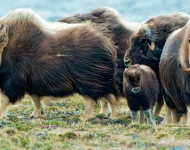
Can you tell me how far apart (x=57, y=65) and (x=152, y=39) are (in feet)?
4.11

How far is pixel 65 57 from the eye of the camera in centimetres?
884

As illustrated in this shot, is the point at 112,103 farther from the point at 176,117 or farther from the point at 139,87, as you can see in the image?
the point at 139,87

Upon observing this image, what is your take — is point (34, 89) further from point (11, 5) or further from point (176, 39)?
point (11, 5)

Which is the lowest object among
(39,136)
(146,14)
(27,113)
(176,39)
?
(146,14)

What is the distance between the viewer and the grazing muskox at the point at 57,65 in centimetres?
880

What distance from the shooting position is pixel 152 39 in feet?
29.4

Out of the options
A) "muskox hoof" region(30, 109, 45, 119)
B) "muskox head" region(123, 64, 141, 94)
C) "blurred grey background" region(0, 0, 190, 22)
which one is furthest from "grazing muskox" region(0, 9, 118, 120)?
"blurred grey background" region(0, 0, 190, 22)

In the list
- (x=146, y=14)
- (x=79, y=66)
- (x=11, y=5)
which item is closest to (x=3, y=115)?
(x=79, y=66)

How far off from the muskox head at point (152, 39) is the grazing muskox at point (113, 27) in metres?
0.47

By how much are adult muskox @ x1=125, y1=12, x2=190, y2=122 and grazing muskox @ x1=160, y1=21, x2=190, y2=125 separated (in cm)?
38

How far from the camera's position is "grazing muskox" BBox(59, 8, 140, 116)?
31.0 ft

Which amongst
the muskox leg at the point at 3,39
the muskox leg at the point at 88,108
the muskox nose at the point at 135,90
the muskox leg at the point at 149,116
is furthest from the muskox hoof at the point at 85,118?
the muskox leg at the point at 3,39

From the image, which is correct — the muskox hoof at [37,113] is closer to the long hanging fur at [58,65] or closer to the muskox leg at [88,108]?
the long hanging fur at [58,65]

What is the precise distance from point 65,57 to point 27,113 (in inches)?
52.1
